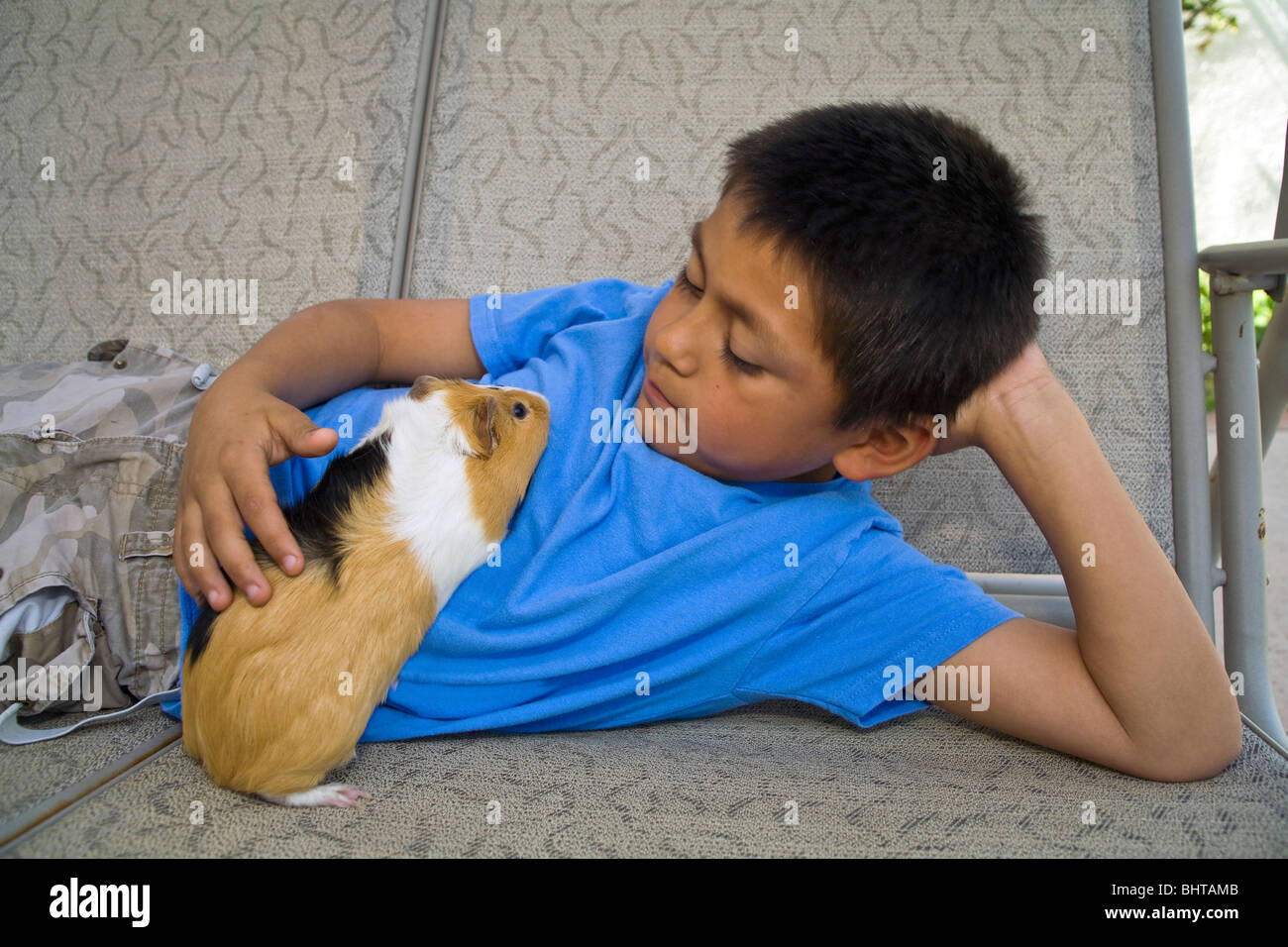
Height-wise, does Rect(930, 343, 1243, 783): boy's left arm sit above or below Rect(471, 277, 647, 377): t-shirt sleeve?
below

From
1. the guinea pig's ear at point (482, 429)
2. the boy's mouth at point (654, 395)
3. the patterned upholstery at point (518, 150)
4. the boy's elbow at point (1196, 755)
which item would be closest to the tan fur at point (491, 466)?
the guinea pig's ear at point (482, 429)

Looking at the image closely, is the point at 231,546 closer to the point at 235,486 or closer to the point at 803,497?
the point at 235,486

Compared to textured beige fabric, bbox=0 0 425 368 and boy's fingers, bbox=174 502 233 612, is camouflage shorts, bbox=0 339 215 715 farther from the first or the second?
textured beige fabric, bbox=0 0 425 368

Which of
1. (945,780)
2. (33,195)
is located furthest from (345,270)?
(945,780)

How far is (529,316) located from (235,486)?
0.51m

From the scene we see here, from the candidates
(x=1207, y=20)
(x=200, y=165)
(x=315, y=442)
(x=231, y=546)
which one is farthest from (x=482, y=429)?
(x=1207, y=20)

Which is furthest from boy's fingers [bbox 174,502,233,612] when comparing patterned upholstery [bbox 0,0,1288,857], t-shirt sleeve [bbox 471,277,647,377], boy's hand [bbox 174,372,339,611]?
patterned upholstery [bbox 0,0,1288,857]

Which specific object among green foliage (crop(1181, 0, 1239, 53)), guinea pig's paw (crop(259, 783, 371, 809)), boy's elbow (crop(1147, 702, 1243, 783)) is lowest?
Answer: guinea pig's paw (crop(259, 783, 371, 809))

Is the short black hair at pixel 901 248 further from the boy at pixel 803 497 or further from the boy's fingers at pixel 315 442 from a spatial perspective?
the boy's fingers at pixel 315 442

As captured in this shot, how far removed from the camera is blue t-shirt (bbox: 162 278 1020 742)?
1.01m

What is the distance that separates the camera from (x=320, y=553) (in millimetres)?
870

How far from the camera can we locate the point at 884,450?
1013mm

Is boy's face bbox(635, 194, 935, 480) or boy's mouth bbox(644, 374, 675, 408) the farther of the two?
boy's mouth bbox(644, 374, 675, 408)

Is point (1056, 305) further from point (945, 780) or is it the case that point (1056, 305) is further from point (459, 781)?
point (459, 781)
